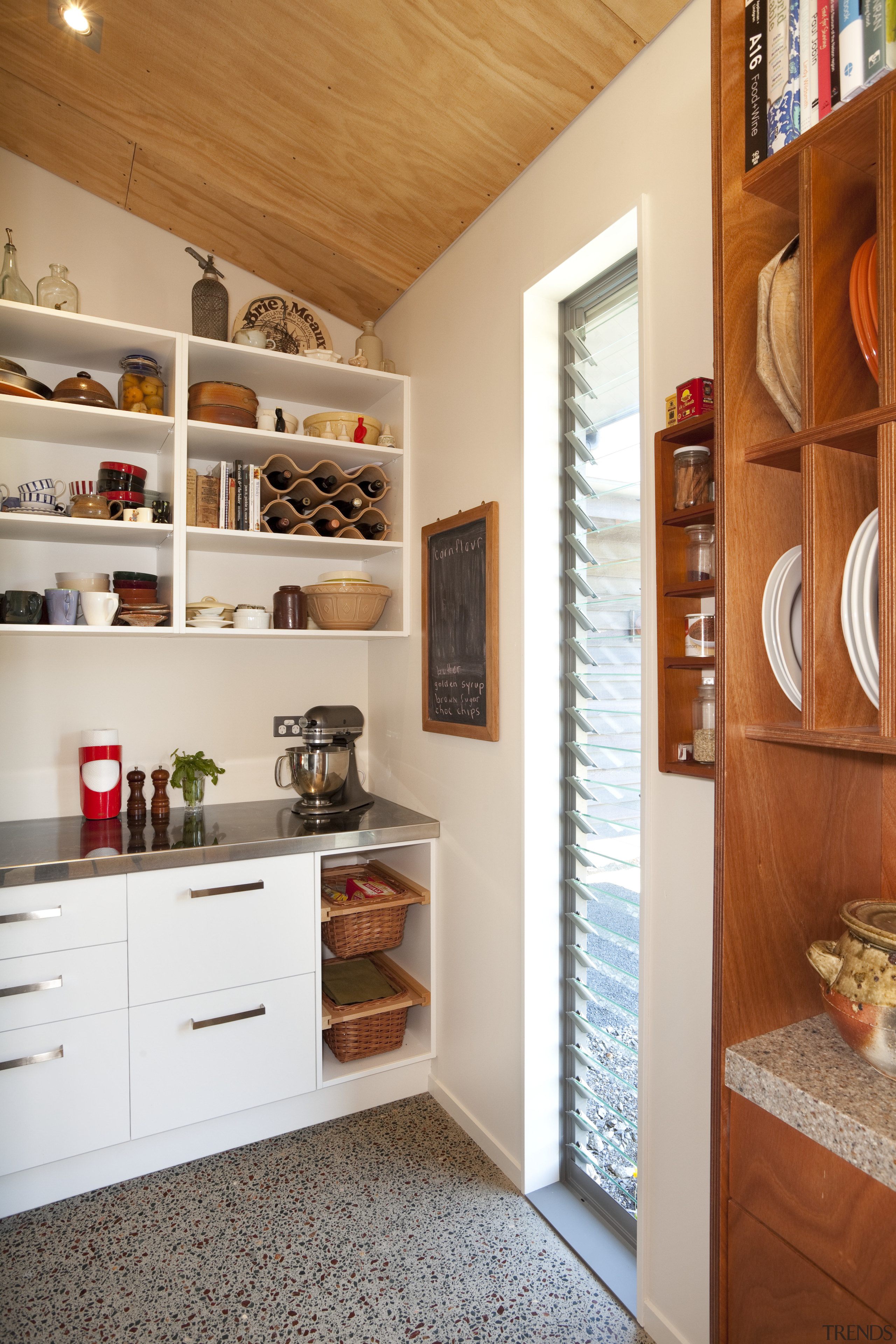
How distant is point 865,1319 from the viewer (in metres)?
0.83

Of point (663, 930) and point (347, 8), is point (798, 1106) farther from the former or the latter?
point (347, 8)

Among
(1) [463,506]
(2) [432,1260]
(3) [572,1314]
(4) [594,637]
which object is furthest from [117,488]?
(3) [572,1314]

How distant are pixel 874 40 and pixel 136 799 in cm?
245

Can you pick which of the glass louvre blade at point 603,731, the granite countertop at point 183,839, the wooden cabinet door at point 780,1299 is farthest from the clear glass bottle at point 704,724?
the granite countertop at point 183,839

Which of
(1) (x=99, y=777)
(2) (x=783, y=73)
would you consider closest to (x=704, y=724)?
(2) (x=783, y=73)

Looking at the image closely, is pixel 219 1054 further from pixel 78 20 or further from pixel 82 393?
pixel 78 20

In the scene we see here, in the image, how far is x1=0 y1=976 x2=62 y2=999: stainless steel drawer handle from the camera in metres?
1.86

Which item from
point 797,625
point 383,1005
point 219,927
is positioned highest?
point 797,625

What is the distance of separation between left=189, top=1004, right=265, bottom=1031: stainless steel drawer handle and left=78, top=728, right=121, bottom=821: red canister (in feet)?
2.47

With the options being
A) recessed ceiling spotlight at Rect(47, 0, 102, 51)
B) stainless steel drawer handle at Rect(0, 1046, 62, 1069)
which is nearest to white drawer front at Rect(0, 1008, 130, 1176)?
stainless steel drawer handle at Rect(0, 1046, 62, 1069)

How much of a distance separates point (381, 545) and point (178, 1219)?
79.6 inches

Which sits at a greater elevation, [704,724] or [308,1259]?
[704,724]

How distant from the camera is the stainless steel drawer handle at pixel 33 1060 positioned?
1864 mm

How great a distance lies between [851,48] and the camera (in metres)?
0.89
